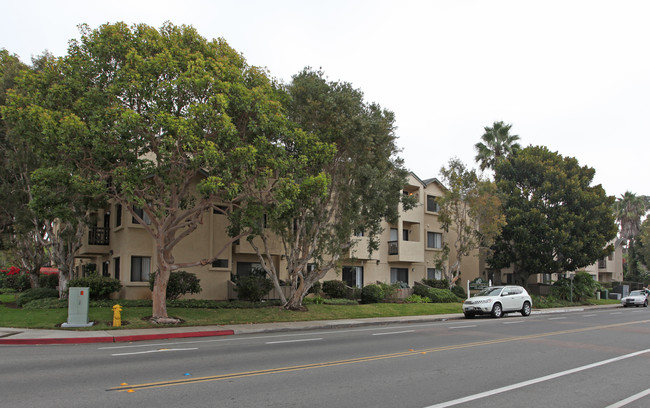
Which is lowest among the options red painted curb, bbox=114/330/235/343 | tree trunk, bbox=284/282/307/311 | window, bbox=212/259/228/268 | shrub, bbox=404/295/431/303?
shrub, bbox=404/295/431/303

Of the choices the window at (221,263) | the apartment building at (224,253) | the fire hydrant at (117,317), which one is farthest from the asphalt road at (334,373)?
the window at (221,263)

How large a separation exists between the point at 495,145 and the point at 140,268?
1249 inches

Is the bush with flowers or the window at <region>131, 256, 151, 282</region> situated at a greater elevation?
the window at <region>131, 256, 151, 282</region>

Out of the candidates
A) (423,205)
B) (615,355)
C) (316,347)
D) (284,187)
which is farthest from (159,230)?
(423,205)

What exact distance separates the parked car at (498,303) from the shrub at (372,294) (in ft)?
19.9

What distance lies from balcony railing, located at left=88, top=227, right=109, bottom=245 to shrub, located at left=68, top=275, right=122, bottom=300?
459cm

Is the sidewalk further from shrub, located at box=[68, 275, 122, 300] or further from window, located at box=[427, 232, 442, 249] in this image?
window, located at box=[427, 232, 442, 249]

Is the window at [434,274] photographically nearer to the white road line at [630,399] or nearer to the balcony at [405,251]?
the balcony at [405,251]

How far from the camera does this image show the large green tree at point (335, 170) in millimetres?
20844

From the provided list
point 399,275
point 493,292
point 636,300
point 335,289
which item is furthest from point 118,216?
point 636,300

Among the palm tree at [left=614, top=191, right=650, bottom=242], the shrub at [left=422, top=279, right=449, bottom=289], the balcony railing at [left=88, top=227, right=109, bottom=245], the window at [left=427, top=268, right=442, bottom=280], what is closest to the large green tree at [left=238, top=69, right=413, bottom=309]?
the balcony railing at [left=88, top=227, right=109, bottom=245]

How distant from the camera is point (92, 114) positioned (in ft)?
53.5

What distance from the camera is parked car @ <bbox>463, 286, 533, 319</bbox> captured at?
78.4 ft

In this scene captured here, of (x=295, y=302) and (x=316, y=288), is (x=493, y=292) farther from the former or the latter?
(x=295, y=302)
